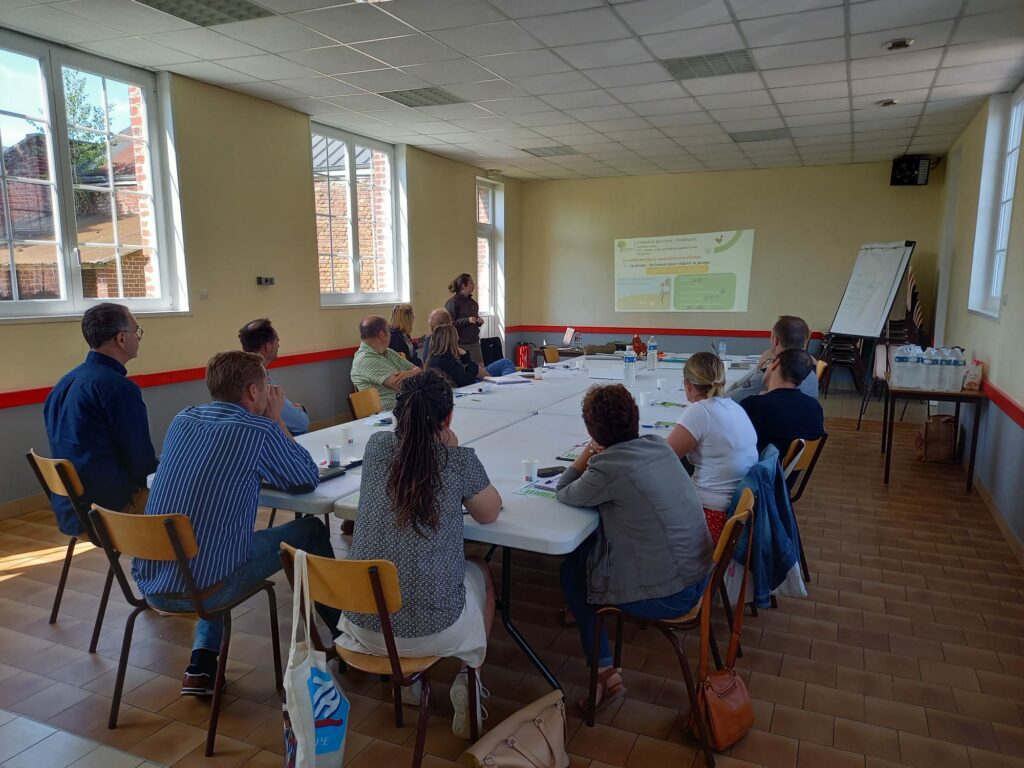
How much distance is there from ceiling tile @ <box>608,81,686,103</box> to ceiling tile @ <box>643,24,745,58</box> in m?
0.70

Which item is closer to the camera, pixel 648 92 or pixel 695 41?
pixel 695 41

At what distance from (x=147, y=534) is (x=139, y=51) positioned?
386cm

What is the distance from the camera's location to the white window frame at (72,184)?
4.22m

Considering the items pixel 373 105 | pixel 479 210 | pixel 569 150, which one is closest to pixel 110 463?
pixel 373 105

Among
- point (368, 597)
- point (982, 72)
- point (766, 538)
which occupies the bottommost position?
point (766, 538)

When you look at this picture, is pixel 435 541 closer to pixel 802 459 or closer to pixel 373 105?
pixel 802 459

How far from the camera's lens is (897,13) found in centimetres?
381

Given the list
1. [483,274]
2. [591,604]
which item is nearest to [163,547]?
[591,604]

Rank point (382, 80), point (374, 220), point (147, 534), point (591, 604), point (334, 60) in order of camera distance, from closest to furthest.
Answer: point (147, 534) → point (591, 604) → point (334, 60) → point (382, 80) → point (374, 220)

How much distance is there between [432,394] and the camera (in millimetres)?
1867

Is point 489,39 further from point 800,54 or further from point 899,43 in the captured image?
point 899,43

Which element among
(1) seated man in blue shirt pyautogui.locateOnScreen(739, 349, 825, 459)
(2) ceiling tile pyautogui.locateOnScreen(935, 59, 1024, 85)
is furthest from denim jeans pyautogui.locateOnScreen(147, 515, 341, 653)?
(2) ceiling tile pyautogui.locateOnScreen(935, 59, 1024, 85)

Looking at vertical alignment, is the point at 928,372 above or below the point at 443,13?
below

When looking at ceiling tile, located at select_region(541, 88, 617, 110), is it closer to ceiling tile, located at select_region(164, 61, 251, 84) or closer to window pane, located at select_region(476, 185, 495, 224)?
ceiling tile, located at select_region(164, 61, 251, 84)
